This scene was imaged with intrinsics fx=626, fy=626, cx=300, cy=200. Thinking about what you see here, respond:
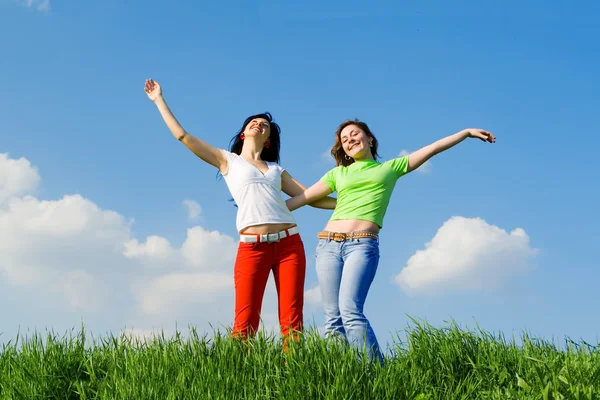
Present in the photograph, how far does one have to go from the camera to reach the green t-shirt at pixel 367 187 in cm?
511

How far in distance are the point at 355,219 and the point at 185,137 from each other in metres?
1.61

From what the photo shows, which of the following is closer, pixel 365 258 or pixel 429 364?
pixel 365 258

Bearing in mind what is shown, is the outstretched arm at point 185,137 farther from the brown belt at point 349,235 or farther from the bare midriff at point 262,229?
the brown belt at point 349,235

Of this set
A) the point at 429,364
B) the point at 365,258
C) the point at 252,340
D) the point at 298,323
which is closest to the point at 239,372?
the point at 252,340

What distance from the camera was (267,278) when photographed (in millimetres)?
5184

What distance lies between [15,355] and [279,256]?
2706 millimetres

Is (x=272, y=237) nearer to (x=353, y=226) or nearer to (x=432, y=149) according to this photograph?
(x=353, y=226)

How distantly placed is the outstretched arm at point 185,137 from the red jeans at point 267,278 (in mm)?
820

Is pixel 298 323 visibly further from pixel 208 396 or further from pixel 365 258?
pixel 208 396

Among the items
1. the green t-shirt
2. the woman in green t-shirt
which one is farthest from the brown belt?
the green t-shirt

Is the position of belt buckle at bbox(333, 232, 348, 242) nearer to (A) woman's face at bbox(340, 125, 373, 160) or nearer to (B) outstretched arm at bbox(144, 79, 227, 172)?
(A) woman's face at bbox(340, 125, 373, 160)

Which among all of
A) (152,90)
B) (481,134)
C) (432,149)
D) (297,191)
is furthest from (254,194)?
(481,134)

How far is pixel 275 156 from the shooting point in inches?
238

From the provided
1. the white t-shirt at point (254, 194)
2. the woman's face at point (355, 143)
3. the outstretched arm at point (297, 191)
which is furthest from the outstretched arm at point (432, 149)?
the white t-shirt at point (254, 194)
